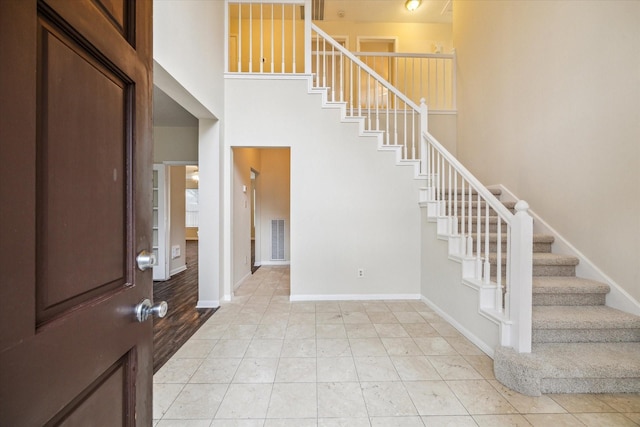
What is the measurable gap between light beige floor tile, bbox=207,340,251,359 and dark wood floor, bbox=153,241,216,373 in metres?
0.36

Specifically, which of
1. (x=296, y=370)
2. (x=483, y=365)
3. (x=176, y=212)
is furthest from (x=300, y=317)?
(x=176, y=212)

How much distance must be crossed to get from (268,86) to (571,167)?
11.5 ft

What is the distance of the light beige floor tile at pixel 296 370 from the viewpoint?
1952mm

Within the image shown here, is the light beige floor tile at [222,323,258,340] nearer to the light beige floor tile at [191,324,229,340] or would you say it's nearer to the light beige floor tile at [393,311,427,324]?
the light beige floor tile at [191,324,229,340]

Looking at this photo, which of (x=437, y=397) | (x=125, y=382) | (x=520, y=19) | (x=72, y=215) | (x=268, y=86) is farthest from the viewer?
(x=268, y=86)

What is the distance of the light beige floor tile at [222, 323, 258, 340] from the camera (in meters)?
2.60

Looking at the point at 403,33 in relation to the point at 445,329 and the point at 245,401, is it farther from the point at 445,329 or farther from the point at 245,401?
the point at 245,401

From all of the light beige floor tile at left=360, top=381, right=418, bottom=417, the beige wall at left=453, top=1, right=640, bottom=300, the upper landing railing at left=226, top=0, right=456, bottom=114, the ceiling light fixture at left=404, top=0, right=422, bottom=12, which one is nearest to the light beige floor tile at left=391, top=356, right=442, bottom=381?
the light beige floor tile at left=360, top=381, right=418, bottom=417

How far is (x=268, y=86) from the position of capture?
3.64 metres

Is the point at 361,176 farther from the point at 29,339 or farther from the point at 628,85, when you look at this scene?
the point at 29,339

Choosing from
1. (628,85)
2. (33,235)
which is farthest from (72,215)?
(628,85)

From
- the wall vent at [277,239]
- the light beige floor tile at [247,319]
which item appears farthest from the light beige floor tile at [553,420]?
the wall vent at [277,239]

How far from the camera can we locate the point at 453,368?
208 centimetres

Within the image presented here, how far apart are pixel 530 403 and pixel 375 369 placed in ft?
3.19
